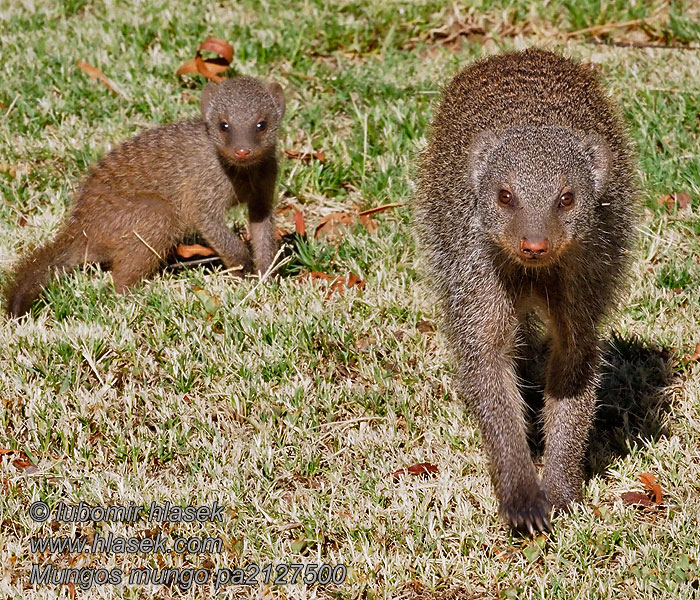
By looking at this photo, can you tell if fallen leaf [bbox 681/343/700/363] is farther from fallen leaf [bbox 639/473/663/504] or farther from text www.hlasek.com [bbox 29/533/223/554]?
text www.hlasek.com [bbox 29/533/223/554]

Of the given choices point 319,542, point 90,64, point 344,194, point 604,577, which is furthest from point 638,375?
point 90,64

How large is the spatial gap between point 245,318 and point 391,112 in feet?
7.20

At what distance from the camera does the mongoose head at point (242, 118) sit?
5.57 m

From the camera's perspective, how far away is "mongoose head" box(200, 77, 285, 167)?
18.3ft

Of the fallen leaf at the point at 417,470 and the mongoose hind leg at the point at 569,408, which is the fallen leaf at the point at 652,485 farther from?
the fallen leaf at the point at 417,470

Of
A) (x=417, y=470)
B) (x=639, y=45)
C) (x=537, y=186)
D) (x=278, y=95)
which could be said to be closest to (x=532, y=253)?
(x=537, y=186)

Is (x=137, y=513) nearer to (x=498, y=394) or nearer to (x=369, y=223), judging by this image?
(x=498, y=394)

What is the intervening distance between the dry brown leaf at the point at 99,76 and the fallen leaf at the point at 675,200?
3456 mm

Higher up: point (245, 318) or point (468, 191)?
point (468, 191)

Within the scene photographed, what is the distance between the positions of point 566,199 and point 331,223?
8.09 ft

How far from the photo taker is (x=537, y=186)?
3.70 meters

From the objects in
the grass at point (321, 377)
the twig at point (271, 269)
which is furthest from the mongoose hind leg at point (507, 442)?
the twig at point (271, 269)

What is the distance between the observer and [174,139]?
19.5ft

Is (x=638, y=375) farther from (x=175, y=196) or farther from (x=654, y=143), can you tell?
(x=175, y=196)
